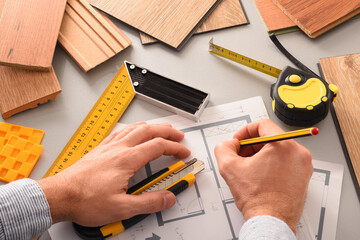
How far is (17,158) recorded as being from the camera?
3.40 feet

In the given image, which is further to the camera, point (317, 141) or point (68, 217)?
point (317, 141)

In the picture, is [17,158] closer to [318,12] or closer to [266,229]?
[266,229]

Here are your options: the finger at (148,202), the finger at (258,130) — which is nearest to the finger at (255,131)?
the finger at (258,130)

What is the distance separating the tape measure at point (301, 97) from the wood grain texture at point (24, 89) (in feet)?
2.15

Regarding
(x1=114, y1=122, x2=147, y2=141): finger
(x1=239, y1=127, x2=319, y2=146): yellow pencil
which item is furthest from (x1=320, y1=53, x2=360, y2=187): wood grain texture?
(x1=114, y1=122, x2=147, y2=141): finger

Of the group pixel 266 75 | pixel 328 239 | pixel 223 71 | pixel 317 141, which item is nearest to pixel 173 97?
pixel 223 71

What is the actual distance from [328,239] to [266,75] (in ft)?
1.64

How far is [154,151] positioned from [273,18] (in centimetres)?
62

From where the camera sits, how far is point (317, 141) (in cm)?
102

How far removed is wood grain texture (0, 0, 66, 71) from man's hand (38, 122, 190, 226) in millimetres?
398

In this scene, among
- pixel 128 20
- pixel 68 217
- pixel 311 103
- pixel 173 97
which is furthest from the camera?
pixel 128 20

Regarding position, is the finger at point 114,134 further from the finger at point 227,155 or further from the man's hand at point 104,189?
the finger at point 227,155

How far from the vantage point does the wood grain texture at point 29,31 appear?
112 centimetres

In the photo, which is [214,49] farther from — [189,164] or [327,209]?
[327,209]
